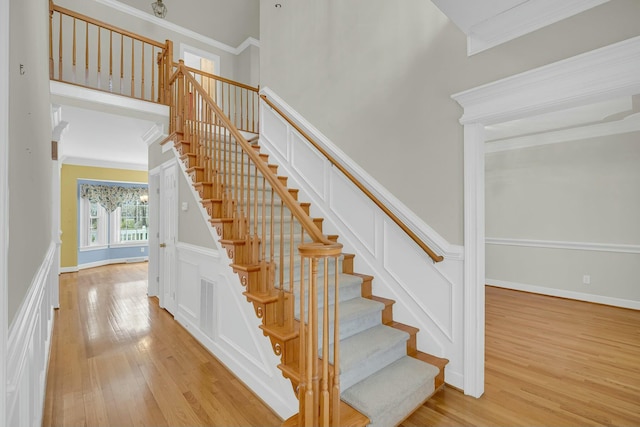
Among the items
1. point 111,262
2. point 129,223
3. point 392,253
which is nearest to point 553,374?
point 392,253

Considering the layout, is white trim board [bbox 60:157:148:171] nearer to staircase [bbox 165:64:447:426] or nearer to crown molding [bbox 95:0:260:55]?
crown molding [bbox 95:0:260:55]

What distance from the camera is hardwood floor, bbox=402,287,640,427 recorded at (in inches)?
78.8

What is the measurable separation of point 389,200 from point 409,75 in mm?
1136

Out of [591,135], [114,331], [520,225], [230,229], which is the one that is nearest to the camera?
[230,229]

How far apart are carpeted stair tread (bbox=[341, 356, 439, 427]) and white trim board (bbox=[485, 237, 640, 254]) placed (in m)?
3.92

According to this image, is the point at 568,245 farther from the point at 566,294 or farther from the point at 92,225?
the point at 92,225

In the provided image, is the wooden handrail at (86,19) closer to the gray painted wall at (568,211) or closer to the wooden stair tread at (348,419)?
the wooden stair tread at (348,419)

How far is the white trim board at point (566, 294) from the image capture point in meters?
4.14

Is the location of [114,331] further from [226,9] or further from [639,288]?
[639,288]

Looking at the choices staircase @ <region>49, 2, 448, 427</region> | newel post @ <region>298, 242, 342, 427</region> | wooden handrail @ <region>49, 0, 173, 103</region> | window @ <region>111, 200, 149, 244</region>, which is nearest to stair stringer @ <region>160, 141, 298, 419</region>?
staircase @ <region>49, 2, 448, 427</region>

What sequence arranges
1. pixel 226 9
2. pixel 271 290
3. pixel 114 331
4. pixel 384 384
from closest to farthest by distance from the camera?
pixel 384 384 < pixel 271 290 < pixel 114 331 < pixel 226 9

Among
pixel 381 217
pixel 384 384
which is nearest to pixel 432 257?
pixel 381 217

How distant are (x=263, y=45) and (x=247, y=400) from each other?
4654 mm

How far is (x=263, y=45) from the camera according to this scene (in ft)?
15.0
